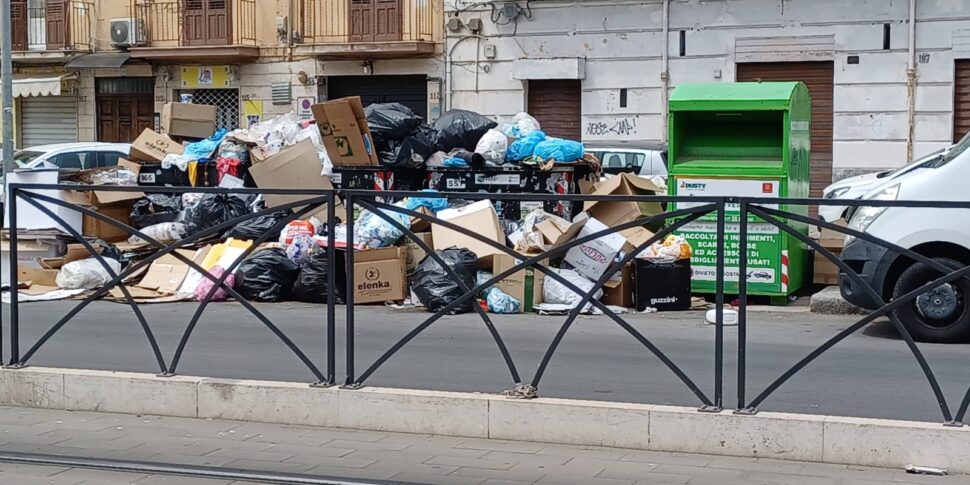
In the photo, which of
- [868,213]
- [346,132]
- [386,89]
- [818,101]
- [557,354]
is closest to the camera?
[557,354]

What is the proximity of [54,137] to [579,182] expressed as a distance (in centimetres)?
1964

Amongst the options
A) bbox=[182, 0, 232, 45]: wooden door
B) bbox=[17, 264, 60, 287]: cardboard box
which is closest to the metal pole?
bbox=[17, 264, 60, 287]: cardboard box

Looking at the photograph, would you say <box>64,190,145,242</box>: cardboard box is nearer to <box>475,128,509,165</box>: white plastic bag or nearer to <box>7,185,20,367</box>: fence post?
<box>475,128,509,165</box>: white plastic bag

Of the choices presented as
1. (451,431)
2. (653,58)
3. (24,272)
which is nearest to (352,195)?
(451,431)

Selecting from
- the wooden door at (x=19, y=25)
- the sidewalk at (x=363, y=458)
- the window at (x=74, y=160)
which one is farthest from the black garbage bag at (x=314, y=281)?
the wooden door at (x=19, y=25)

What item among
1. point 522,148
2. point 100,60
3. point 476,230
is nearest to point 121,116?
point 100,60

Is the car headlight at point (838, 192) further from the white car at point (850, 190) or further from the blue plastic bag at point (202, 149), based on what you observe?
the blue plastic bag at point (202, 149)

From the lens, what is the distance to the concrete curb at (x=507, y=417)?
19.4ft

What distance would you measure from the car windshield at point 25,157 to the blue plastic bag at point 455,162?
832cm

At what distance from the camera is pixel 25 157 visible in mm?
19109

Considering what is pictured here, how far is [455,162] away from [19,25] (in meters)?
19.1

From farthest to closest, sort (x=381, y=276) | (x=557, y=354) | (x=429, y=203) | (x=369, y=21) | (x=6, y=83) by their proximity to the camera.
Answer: (x=369, y=21) → (x=6, y=83) → (x=429, y=203) → (x=381, y=276) → (x=557, y=354)

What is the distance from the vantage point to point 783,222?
254 inches

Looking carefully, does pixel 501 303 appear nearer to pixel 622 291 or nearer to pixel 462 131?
pixel 622 291
